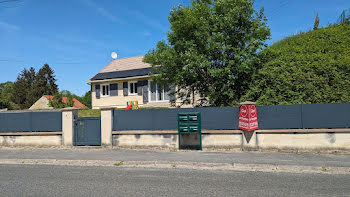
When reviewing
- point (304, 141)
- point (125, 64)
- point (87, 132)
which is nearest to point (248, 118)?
point (304, 141)

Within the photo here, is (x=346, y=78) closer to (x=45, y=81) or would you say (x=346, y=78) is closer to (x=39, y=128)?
(x=39, y=128)

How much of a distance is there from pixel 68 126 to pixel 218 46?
8.00 metres

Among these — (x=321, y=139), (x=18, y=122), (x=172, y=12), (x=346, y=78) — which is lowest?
(x=321, y=139)

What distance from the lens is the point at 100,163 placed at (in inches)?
327

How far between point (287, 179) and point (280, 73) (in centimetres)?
622

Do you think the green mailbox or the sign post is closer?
the sign post

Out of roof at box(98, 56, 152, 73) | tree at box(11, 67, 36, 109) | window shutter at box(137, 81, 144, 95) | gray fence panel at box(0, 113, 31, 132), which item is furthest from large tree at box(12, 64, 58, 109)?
gray fence panel at box(0, 113, 31, 132)

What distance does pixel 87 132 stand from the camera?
38.0 ft

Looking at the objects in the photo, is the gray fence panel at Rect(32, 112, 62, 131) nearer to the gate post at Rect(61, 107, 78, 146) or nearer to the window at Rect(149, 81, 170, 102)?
the gate post at Rect(61, 107, 78, 146)

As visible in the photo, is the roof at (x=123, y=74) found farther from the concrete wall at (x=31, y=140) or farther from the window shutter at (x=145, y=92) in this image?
the concrete wall at (x=31, y=140)

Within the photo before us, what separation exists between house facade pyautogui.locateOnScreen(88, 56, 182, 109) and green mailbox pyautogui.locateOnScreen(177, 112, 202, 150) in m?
11.9

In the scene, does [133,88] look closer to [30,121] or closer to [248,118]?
[30,121]

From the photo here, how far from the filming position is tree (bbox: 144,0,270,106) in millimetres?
10930

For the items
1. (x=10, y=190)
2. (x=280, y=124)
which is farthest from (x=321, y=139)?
(x=10, y=190)
